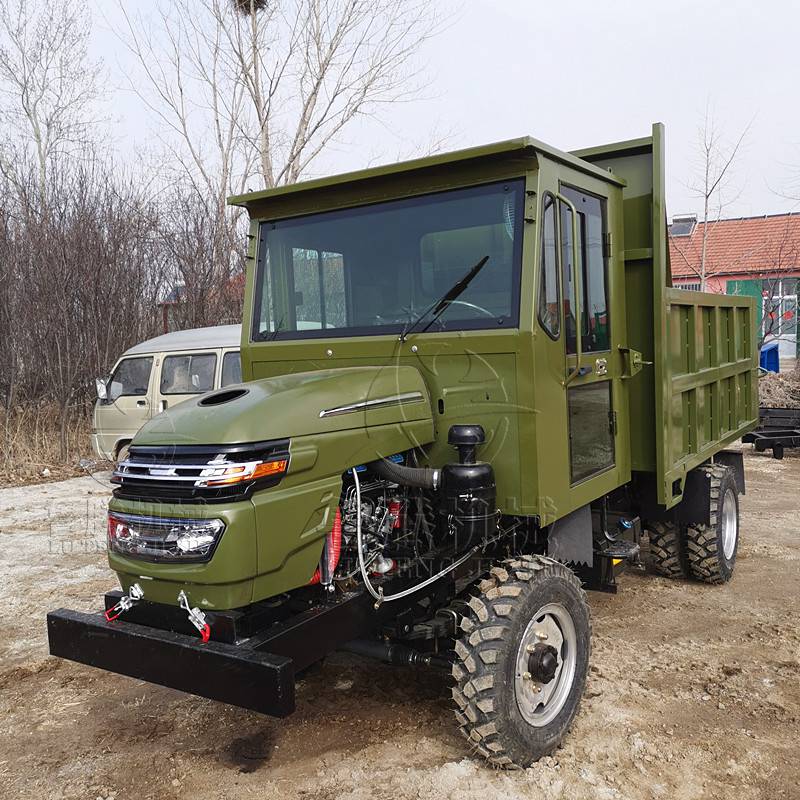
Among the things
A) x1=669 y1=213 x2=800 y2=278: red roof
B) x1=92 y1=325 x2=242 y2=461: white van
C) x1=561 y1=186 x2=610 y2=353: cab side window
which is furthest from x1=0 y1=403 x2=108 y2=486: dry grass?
x1=669 y1=213 x2=800 y2=278: red roof

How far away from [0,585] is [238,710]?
3210 millimetres

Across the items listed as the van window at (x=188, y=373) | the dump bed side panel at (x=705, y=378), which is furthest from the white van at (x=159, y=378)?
→ the dump bed side panel at (x=705, y=378)

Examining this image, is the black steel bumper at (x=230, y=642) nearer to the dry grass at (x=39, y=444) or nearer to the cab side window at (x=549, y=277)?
the cab side window at (x=549, y=277)

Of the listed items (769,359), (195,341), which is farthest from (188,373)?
(769,359)

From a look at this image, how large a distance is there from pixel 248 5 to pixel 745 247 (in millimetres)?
16525

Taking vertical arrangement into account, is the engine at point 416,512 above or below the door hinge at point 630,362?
below

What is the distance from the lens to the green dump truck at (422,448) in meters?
2.89

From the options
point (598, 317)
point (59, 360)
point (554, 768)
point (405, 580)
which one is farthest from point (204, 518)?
point (59, 360)

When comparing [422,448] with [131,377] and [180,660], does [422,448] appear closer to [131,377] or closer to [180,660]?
[180,660]

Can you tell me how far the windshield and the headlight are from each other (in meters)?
1.41

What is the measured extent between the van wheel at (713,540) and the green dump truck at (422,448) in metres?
1.21

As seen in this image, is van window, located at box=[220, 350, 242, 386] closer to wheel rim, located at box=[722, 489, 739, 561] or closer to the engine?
wheel rim, located at box=[722, 489, 739, 561]

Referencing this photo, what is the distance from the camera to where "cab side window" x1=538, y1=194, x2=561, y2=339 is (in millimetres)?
3461

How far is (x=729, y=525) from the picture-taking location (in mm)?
6035
